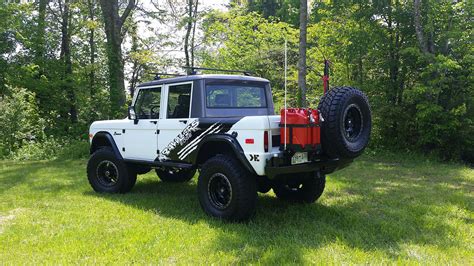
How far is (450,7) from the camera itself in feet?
39.3

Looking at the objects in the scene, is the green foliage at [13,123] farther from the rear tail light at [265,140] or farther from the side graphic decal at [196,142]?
the rear tail light at [265,140]

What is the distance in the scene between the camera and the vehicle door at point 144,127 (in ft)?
20.7

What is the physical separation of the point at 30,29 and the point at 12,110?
6867 mm

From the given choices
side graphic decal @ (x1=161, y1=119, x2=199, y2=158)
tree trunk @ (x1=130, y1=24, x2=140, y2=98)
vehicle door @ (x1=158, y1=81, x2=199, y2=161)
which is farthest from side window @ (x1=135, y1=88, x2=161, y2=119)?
tree trunk @ (x1=130, y1=24, x2=140, y2=98)

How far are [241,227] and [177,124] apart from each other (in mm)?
1830

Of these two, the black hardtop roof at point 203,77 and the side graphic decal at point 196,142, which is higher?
the black hardtop roof at point 203,77

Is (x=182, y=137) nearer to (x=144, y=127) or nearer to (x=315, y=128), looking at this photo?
(x=144, y=127)

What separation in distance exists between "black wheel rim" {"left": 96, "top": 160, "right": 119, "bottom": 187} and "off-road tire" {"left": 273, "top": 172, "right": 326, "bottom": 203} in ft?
9.88

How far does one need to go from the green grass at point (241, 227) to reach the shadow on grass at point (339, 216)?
0.01 m

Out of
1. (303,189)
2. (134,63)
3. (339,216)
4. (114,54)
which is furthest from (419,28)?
(134,63)

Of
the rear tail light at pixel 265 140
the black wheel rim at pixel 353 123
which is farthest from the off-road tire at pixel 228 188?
the black wheel rim at pixel 353 123

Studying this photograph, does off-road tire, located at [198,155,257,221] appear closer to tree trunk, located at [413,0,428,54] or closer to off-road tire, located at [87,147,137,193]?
off-road tire, located at [87,147,137,193]

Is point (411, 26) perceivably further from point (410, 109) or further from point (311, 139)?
point (311, 139)

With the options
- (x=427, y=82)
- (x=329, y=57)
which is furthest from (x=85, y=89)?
(x=427, y=82)
